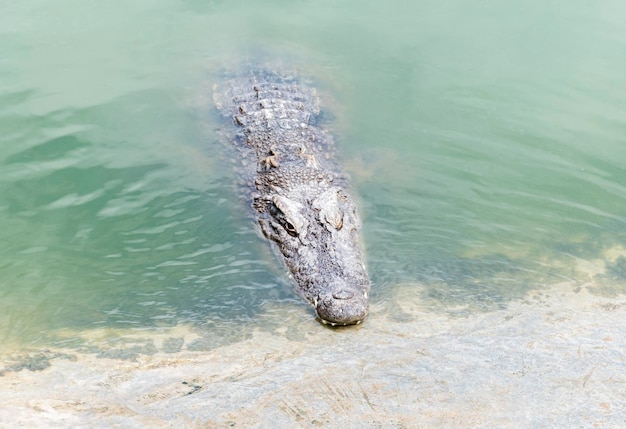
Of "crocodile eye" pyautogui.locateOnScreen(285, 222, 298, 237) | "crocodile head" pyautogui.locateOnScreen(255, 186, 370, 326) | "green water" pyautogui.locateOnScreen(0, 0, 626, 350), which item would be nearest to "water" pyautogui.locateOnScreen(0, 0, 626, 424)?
"green water" pyautogui.locateOnScreen(0, 0, 626, 350)

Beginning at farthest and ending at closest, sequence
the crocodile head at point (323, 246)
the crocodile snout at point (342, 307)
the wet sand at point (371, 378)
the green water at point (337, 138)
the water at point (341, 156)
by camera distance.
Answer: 1. the green water at point (337, 138)
2. the water at point (341, 156)
3. the crocodile head at point (323, 246)
4. the crocodile snout at point (342, 307)
5. the wet sand at point (371, 378)

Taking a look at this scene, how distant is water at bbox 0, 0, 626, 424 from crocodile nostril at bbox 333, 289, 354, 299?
24cm

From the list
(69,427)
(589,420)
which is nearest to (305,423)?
(69,427)

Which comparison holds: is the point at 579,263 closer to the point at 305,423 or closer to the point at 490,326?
the point at 490,326

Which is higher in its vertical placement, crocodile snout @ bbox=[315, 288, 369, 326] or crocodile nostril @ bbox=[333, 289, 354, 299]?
crocodile nostril @ bbox=[333, 289, 354, 299]

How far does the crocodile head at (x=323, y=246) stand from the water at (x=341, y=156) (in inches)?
5.7

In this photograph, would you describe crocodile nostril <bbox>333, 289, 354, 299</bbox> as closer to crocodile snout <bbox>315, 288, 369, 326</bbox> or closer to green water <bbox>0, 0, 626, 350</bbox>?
crocodile snout <bbox>315, 288, 369, 326</bbox>

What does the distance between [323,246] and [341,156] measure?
73.5 inches

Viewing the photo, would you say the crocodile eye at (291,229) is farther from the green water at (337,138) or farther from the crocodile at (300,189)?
the green water at (337,138)

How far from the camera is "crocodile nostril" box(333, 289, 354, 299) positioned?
430 centimetres

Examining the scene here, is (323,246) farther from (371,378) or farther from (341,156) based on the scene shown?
(341,156)

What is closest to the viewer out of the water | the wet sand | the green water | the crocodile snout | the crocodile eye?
the wet sand

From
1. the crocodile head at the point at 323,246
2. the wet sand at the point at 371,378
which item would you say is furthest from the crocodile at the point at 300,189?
the wet sand at the point at 371,378

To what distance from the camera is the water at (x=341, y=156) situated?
4566 millimetres
